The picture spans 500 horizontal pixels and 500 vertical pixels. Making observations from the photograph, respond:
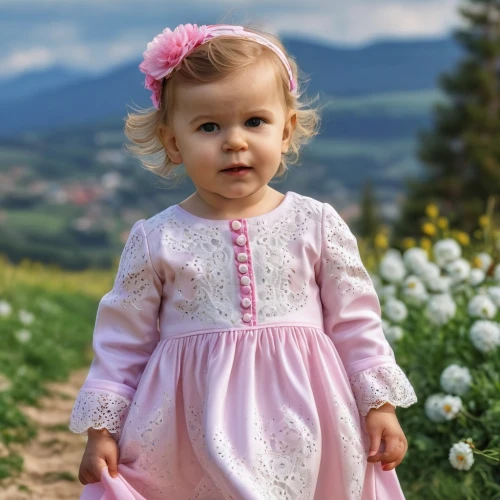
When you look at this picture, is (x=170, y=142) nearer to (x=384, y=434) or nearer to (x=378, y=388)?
(x=378, y=388)

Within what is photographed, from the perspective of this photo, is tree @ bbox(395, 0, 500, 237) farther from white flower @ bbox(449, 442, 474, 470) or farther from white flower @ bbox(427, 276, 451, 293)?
white flower @ bbox(449, 442, 474, 470)

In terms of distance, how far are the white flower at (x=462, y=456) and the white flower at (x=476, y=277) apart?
132 cm

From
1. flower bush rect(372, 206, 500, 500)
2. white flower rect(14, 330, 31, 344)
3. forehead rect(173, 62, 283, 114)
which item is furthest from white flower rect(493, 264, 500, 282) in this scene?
white flower rect(14, 330, 31, 344)

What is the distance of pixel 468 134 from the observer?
1355 cm

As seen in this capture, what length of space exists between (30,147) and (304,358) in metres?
28.3

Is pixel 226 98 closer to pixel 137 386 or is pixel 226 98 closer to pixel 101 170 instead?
pixel 137 386

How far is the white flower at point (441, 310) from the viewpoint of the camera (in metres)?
3.76

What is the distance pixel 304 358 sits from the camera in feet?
7.56

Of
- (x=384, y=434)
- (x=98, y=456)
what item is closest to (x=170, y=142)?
(x=98, y=456)

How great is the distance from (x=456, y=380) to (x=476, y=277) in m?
0.89

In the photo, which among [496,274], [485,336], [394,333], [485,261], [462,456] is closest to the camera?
[462,456]

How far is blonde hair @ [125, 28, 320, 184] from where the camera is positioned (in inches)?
88.4

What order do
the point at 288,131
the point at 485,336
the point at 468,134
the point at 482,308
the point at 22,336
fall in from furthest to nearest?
the point at 468,134, the point at 22,336, the point at 482,308, the point at 485,336, the point at 288,131
